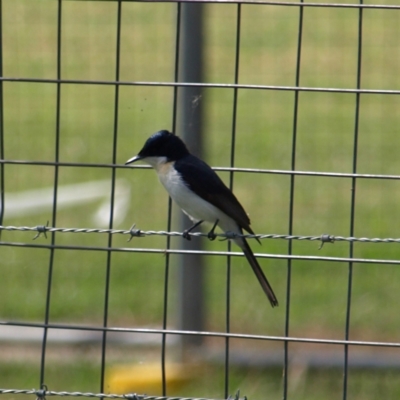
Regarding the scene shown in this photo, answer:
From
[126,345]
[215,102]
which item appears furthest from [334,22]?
[126,345]

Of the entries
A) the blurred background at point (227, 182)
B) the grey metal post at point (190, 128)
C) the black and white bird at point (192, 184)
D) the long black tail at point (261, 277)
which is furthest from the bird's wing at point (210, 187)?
the grey metal post at point (190, 128)

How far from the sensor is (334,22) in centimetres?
1107

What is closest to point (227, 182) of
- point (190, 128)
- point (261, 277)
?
point (190, 128)

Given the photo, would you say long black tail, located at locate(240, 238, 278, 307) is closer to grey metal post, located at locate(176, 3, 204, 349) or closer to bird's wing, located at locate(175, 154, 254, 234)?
bird's wing, located at locate(175, 154, 254, 234)

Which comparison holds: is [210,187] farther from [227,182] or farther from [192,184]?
[227,182]

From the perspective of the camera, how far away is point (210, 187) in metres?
4.40

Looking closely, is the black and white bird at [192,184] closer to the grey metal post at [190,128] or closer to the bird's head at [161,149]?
the bird's head at [161,149]

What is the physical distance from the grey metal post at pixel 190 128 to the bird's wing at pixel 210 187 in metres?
0.63

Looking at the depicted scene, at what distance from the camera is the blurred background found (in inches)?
249

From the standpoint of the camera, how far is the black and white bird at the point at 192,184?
433 cm

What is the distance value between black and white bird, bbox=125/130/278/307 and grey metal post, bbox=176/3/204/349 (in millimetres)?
621

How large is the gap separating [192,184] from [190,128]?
1.06 metres

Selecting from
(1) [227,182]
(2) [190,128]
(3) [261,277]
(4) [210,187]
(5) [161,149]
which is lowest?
(3) [261,277]

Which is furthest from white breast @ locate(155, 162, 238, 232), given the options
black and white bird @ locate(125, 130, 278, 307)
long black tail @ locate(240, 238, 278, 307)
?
long black tail @ locate(240, 238, 278, 307)
